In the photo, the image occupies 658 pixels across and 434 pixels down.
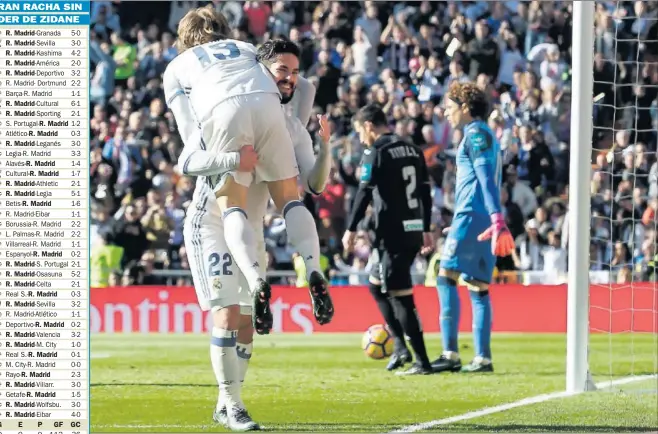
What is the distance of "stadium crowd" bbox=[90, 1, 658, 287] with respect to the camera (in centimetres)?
1794

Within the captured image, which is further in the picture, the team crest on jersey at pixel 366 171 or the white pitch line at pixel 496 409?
the team crest on jersey at pixel 366 171

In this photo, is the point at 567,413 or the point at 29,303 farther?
the point at 567,413

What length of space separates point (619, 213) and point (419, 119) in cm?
317

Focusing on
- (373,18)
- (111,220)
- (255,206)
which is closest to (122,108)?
(111,220)

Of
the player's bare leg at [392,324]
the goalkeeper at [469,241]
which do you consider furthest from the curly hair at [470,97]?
the player's bare leg at [392,324]

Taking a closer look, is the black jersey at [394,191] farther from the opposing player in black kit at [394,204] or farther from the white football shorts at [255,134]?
the white football shorts at [255,134]

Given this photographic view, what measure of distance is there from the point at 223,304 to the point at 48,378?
44.2 inches

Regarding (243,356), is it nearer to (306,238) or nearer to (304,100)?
(306,238)

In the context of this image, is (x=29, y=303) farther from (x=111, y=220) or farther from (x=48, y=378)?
(x=111, y=220)

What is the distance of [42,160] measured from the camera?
276 inches

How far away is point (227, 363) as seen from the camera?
7.87m

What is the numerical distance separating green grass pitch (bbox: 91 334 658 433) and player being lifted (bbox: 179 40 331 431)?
12.2 inches

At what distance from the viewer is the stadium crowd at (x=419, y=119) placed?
17.9 m

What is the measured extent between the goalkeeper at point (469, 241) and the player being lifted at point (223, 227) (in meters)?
3.09
